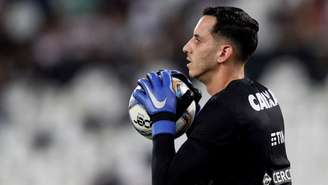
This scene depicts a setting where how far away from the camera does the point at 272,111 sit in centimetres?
530

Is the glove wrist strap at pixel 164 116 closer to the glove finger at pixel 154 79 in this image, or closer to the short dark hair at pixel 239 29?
the glove finger at pixel 154 79

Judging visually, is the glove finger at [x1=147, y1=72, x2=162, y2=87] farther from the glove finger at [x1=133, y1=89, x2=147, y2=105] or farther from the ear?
the ear

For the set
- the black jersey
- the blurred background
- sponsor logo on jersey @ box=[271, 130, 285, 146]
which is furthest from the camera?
the blurred background

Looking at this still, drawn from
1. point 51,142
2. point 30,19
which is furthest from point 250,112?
point 30,19

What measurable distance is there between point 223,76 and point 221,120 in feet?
1.12

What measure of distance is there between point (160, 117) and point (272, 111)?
574 millimetres

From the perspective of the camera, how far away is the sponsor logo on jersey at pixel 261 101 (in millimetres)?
5176

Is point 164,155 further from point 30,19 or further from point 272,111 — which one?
point 30,19

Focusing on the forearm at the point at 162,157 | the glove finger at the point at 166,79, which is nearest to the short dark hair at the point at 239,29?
the glove finger at the point at 166,79

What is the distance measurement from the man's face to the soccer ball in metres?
0.10

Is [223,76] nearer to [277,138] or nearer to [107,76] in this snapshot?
[277,138]

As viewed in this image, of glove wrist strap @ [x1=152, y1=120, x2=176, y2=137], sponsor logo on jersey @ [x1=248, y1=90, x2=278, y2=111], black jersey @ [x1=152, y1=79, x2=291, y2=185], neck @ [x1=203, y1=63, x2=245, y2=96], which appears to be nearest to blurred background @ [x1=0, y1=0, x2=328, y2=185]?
sponsor logo on jersey @ [x1=248, y1=90, x2=278, y2=111]

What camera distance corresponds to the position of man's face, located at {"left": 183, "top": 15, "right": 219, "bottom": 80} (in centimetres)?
531

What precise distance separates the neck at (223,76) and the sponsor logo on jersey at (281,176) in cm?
51
